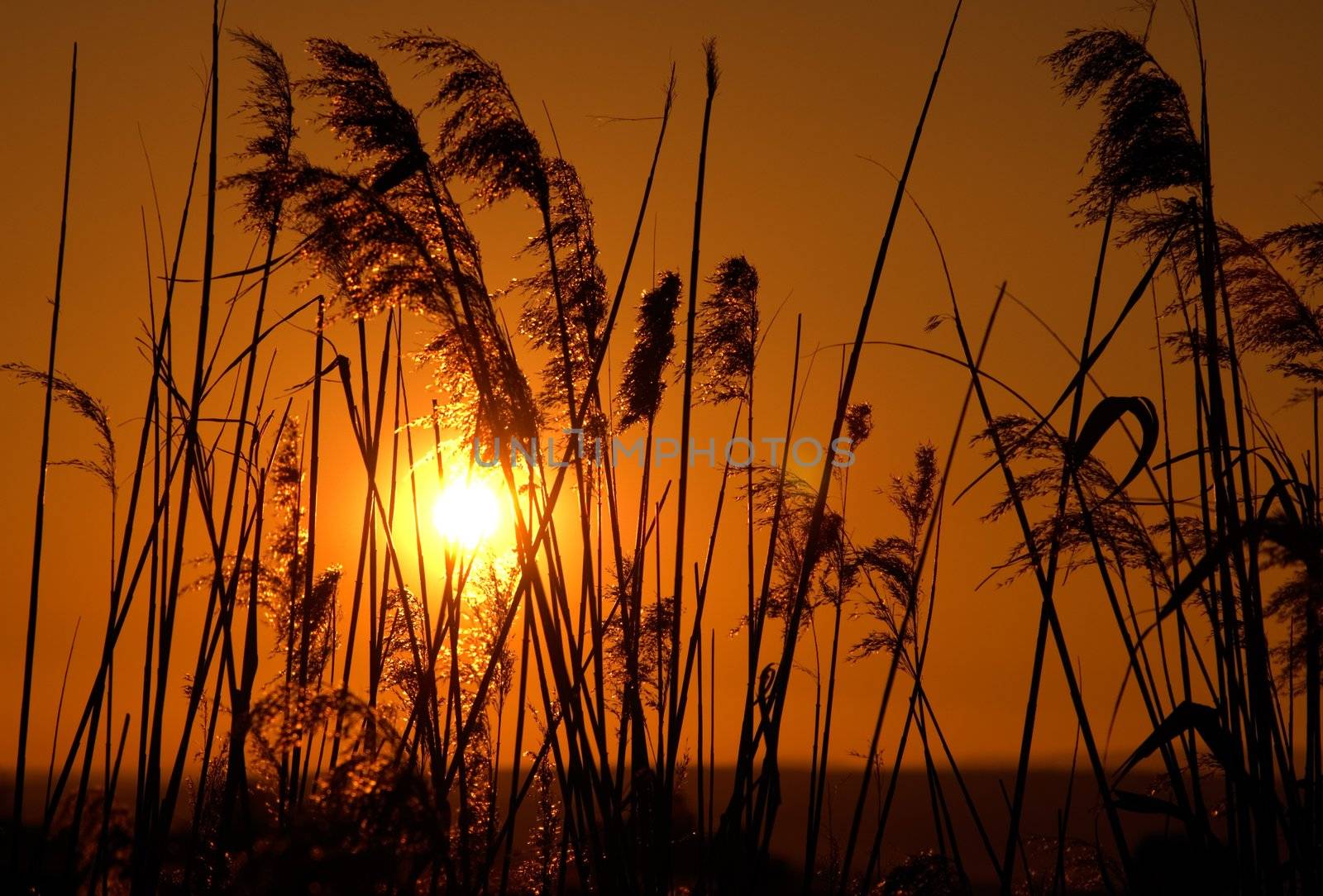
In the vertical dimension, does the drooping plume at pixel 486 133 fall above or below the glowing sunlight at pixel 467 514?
above

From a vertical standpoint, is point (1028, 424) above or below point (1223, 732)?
above

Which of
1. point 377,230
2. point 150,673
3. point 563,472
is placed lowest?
point 150,673

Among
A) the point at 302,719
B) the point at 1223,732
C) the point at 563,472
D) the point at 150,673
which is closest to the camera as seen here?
the point at 302,719

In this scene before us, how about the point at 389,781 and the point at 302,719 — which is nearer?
the point at 389,781

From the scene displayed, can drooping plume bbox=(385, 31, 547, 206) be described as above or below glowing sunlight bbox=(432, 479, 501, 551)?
above

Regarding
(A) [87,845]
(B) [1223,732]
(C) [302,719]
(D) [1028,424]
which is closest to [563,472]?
(C) [302,719]

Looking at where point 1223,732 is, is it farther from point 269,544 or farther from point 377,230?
point 269,544

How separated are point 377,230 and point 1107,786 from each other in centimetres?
187

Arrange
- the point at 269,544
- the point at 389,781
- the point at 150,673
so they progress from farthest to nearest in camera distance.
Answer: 1. the point at 269,544
2. the point at 150,673
3. the point at 389,781

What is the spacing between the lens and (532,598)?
2.35m

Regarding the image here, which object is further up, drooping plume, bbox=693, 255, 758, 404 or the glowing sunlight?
drooping plume, bbox=693, 255, 758, 404

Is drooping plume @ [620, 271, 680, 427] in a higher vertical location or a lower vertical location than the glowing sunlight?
higher

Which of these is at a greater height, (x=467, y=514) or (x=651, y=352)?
(x=651, y=352)

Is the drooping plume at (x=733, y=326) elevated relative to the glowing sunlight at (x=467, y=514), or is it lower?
elevated
